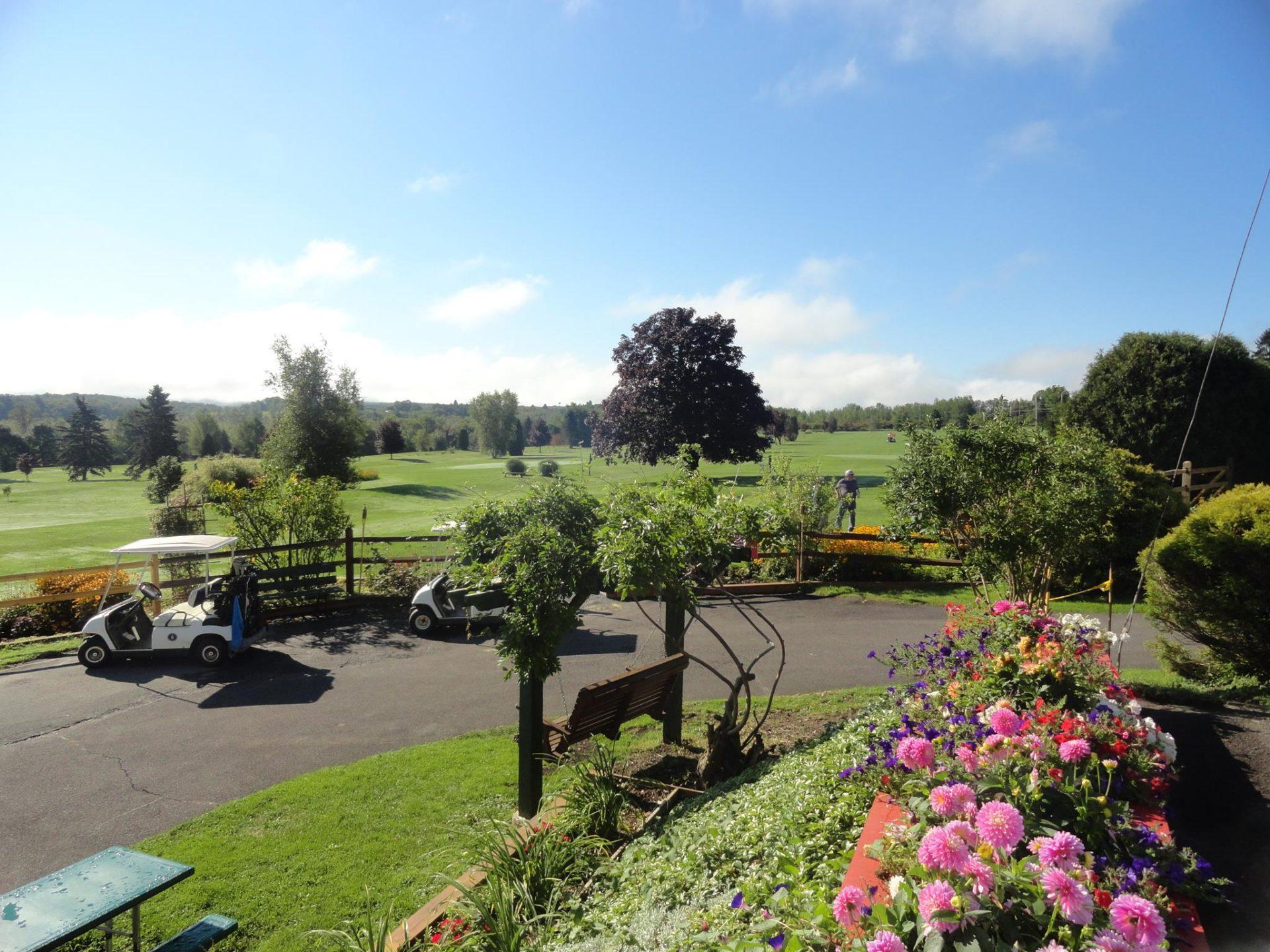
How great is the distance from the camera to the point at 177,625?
9.38 m

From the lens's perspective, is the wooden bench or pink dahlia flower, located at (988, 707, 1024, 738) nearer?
pink dahlia flower, located at (988, 707, 1024, 738)

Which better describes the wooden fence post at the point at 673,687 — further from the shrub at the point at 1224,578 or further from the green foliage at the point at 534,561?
the shrub at the point at 1224,578

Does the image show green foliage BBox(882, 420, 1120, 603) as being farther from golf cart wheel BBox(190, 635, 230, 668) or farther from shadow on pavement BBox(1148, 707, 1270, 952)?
golf cart wheel BBox(190, 635, 230, 668)

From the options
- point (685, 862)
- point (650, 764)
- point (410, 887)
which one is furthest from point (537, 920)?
point (650, 764)

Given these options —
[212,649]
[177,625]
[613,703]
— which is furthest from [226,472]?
[613,703]

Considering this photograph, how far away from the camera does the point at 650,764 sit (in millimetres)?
6047

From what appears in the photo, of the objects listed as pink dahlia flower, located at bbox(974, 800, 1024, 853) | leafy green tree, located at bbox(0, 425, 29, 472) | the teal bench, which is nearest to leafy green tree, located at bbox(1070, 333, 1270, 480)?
pink dahlia flower, located at bbox(974, 800, 1024, 853)

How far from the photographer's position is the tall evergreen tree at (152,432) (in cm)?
5638

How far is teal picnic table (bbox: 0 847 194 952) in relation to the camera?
309cm

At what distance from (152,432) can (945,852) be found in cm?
6773

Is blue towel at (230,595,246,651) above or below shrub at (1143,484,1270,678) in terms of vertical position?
below

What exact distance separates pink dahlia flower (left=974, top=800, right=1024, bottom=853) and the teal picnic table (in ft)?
12.3

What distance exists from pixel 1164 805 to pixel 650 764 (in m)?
A: 3.70

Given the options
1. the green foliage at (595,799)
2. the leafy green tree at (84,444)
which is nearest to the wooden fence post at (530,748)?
the green foliage at (595,799)
